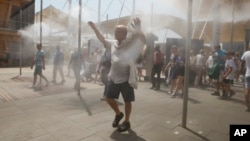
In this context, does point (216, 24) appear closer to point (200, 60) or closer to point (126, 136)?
point (200, 60)

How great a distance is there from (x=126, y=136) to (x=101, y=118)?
1.14m

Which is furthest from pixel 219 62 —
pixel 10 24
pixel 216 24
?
pixel 10 24

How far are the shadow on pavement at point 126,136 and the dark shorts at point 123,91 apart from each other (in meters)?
0.60

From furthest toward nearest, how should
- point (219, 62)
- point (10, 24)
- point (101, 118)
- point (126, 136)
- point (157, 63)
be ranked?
1. point (10, 24)
2. point (157, 63)
3. point (219, 62)
4. point (101, 118)
5. point (126, 136)

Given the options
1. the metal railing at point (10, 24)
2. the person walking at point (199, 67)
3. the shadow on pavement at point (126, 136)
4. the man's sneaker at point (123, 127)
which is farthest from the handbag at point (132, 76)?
the metal railing at point (10, 24)

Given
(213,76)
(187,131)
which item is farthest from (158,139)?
(213,76)

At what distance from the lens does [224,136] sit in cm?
431

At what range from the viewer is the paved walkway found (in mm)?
4141

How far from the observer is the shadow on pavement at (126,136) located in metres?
3.98

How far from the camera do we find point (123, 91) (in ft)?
14.0

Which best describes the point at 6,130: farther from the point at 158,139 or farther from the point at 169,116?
the point at 169,116

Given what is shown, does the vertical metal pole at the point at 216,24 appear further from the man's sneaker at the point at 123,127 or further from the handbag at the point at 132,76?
the man's sneaker at the point at 123,127

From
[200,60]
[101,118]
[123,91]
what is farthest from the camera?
[200,60]

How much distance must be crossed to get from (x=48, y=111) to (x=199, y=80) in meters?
7.54
